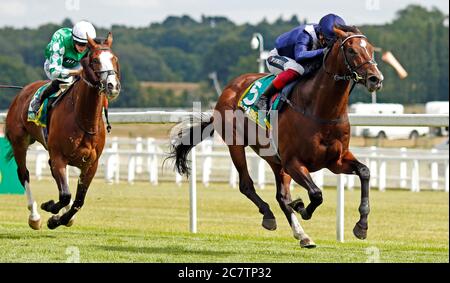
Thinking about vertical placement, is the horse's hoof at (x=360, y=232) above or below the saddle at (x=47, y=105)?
below

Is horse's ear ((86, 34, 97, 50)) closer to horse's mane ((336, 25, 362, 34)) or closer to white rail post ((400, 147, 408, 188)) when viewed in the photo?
horse's mane ((336, 25, 362, 34))

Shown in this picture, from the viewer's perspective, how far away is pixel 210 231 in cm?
1171

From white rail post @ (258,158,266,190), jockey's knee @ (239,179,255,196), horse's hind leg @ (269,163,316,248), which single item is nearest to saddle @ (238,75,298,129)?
horse's hind leg @ (269,163,316,248)

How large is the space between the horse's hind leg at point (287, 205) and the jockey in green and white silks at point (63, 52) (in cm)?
191

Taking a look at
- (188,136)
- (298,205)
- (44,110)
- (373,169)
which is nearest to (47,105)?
(44,110)

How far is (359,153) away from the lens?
21453mm

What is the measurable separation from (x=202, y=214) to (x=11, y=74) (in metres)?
47.3

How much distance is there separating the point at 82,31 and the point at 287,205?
7.79 ft

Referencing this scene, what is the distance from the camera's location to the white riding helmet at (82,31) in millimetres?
9797

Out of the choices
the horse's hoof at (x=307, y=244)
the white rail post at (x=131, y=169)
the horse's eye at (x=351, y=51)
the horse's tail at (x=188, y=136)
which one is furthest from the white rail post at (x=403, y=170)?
the horse's eye at (x=351, y=51)

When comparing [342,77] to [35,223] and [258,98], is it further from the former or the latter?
[35,223]

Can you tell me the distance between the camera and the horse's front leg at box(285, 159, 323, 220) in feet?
27.6

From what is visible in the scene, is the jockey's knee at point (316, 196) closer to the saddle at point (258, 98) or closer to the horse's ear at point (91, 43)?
the saddle at point (258, 98)
